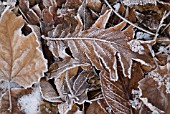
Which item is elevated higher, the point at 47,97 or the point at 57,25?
the point at 57,25

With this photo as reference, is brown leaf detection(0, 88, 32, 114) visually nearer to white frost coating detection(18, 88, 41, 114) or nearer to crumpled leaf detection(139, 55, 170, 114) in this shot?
white frost coating detection(18, 88, 41, 114)

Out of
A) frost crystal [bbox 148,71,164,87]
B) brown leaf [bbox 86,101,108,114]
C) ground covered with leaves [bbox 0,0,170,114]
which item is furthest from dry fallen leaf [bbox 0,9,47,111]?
frost crystal [bbox 148,71,164,87]

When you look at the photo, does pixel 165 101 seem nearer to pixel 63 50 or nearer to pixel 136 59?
pixel 136 59

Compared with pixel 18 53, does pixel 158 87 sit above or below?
below

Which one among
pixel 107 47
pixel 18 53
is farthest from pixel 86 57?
pixel 18 53

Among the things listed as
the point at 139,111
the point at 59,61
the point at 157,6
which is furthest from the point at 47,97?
the point at 157,6

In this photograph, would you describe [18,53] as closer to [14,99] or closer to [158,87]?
[14,99]
